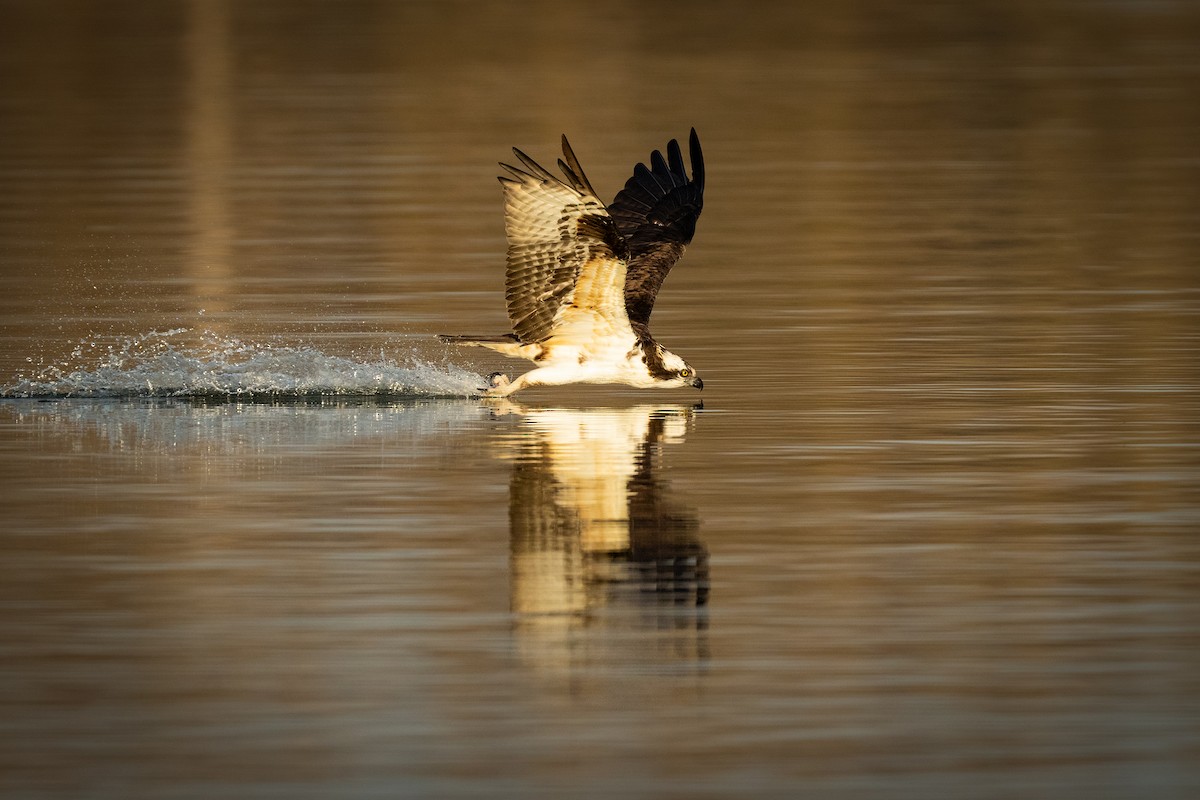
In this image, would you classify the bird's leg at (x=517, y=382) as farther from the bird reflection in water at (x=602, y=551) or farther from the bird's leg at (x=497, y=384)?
the bird reflection in water at (x=602, y=551)

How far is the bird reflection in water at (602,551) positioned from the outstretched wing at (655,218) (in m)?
1.93

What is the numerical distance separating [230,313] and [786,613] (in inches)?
427

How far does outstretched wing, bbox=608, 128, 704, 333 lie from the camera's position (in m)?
16.8

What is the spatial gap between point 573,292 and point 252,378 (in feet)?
6.97

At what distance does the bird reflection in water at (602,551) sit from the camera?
934cm

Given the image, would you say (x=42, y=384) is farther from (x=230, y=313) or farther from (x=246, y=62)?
(x=246, y=62)

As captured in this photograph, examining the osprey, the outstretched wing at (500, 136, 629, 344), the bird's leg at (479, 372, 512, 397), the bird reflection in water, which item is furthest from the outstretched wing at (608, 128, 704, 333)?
the bird reflection in water

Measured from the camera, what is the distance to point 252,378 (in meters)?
16.2

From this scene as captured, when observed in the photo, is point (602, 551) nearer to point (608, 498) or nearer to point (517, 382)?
point (608, 498)

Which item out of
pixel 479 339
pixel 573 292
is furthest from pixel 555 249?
pixel 479 339

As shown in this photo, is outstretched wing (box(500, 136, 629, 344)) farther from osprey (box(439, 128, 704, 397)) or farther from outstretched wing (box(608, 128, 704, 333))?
outstretched wing (box(608, 128, 704, 333))

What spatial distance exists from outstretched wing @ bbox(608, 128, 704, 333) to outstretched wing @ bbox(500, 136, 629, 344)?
2.70 ft

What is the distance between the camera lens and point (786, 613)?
974 centimetres

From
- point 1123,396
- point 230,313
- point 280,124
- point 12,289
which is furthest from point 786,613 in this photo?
point 280,124
